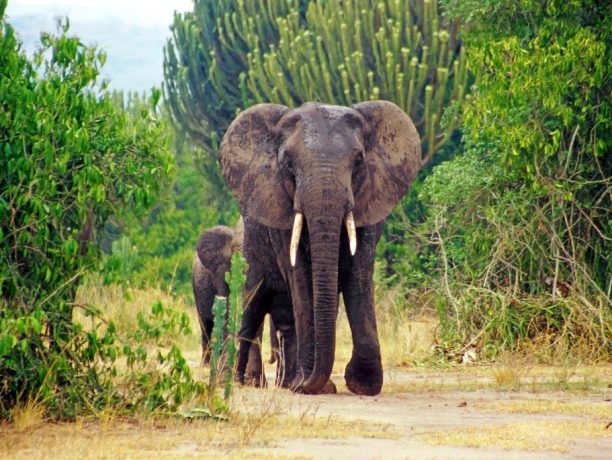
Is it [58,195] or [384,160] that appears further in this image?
[384,160]

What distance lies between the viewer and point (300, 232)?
11.2 metres

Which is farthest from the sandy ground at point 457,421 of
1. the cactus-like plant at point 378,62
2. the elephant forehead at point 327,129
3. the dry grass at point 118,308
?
the cactus-like plant at point 378,62

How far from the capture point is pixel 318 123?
11.4 meters

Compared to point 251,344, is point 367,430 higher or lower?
higher

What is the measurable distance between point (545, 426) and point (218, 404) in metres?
2.21

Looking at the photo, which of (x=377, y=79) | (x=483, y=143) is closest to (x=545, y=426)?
(x=483, y=143)

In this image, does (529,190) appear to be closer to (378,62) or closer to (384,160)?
(384,160)

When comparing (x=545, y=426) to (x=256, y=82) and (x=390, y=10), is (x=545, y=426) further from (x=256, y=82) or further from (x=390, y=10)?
(x=256, y=82)

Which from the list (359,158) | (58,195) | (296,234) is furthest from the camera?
(359,158)

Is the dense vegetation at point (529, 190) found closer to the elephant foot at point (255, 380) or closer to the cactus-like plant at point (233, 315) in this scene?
the elephant foot at point (255, 380)

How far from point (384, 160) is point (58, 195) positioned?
3.70 meters

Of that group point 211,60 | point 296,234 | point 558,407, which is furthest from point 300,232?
point 211,60

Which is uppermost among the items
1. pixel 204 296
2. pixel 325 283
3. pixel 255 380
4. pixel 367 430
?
pixel 325 283

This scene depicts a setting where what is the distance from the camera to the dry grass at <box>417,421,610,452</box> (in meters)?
8.09
